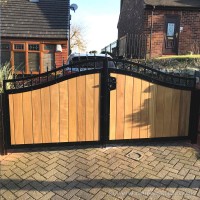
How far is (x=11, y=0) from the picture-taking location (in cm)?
1661

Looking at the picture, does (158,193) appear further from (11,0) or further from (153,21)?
(11,0)

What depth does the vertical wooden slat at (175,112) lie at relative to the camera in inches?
213

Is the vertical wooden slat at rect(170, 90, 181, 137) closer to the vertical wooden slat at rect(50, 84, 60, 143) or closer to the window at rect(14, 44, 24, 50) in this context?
the vertical wooden slat at rect(50, 84, 60, 143)

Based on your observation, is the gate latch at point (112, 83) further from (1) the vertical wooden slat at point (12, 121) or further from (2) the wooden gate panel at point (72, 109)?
(1) the vertical wooden slat at point (12, 121)

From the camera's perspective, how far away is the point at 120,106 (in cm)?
512

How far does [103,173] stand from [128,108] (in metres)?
1.52

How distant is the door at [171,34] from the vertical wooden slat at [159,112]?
33.3ft

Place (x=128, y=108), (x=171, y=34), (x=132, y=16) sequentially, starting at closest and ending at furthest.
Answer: (x=128, y=108), (x=171, y=34), (x=132, y=16)

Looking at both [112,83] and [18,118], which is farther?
[112,83]

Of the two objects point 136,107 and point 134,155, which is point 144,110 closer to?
point 136,107

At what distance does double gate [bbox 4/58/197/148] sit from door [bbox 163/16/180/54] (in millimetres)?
10052

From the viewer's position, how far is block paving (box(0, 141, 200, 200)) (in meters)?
3.65

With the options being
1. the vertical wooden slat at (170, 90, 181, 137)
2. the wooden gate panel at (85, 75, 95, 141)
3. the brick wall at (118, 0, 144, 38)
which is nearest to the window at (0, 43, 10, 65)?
the brick wall at (118, 0, 144, 38)

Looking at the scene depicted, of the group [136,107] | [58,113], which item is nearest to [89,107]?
[58,113]
